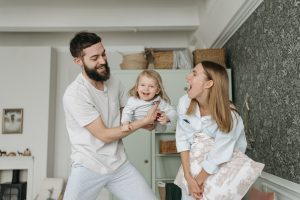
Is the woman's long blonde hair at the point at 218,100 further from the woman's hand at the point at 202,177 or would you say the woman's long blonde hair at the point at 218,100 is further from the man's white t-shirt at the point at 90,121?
the man's white t-shirt at the point at 90,121

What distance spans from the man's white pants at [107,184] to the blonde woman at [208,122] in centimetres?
30

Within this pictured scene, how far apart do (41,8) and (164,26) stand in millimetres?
1569

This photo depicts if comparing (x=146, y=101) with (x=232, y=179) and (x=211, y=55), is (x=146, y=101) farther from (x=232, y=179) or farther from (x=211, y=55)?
(x=211, y=55)

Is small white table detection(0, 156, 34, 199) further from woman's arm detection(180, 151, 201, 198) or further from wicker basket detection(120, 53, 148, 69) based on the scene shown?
woman's arm detection(180, 151, 201, 198)

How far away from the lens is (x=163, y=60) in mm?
3699

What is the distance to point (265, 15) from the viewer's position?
2.36 m

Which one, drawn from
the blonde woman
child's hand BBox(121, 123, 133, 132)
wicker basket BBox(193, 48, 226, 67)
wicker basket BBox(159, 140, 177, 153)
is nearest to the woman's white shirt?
the blonde woman

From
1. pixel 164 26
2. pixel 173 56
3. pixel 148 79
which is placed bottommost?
pixel 148 79

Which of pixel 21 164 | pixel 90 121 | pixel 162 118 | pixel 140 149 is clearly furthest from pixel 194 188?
pixel 21 164

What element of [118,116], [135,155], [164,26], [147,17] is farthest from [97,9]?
[118,116]

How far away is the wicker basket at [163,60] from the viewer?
369cm

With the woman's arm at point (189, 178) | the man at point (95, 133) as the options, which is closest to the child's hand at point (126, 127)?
the man at point (95, 133)

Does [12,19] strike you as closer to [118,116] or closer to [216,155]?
[118,116]

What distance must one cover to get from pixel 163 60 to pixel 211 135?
6.77 feet
